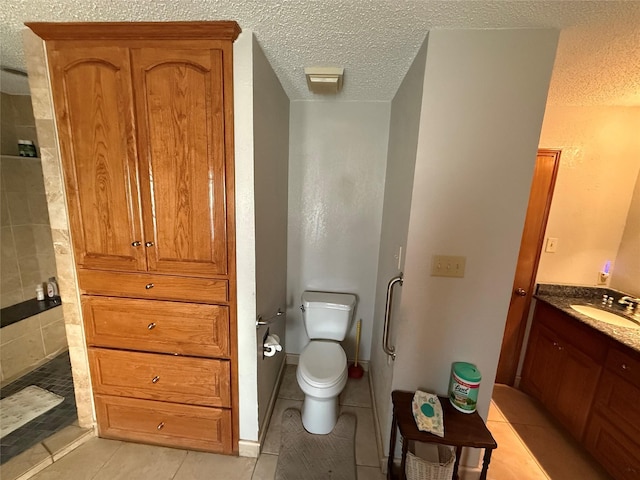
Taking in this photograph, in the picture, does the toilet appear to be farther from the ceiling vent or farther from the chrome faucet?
the chrome faucet

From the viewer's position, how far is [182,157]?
4.24 feet

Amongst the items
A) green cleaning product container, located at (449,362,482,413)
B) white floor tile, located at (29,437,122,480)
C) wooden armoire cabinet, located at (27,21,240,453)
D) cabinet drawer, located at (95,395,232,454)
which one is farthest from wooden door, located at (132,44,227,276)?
green cleaning product container, located at (449,362,482,413)

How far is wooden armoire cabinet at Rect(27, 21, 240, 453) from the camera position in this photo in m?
1.23

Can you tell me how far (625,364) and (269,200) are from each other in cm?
220

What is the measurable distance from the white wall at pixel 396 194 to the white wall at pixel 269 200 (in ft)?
2.56

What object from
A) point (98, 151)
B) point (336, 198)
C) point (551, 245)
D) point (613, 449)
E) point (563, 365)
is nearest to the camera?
point (98, 151)

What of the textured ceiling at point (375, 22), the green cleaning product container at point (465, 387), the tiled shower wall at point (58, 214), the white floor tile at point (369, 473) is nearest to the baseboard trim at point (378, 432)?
the white floor tile at point (369, 473)

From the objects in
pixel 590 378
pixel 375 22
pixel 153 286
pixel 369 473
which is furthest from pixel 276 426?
pixel 375 22

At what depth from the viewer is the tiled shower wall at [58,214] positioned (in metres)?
1.28

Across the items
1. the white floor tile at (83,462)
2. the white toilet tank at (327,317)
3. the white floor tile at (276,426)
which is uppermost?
the white toilet tank at (327,317)

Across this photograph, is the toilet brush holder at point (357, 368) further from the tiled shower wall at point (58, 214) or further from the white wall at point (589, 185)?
the tiled shower wall at point (58, 214)

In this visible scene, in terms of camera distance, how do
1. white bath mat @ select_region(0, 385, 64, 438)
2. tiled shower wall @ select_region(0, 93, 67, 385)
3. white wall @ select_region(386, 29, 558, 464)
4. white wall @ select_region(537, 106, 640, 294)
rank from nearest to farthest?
1. white wall @ select_region(386, 29, 558, 464)
2. white bath mat @ select_region(0, 385, 64, 438)
3. white wall @ select_region(537, 106, 640, 294)
4. tiled shower wall @ select_region(0, 93, 67, 385)

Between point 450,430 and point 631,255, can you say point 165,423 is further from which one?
point 631,255

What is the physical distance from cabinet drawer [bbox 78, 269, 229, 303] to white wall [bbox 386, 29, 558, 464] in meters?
1.02
